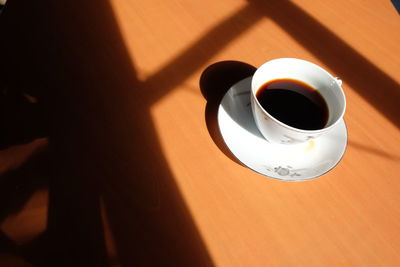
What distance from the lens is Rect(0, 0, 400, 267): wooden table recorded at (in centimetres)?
43

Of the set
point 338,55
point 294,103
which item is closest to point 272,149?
point 294,103

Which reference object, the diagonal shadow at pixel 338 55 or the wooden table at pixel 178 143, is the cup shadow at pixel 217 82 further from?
the diagonal shadow at pixel 338 55

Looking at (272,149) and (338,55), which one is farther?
(338,55)

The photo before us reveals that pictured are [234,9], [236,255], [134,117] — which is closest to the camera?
[236,255]

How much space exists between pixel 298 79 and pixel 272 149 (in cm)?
13

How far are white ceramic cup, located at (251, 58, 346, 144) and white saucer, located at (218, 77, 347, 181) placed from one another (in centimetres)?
2

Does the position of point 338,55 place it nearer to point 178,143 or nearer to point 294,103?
point 294,103

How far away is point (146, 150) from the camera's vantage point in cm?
50

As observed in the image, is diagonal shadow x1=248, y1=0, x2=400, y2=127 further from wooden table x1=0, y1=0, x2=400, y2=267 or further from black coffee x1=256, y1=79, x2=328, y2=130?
black coffee x1=256, y1=79, x2=328, y2=130

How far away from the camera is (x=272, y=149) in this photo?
0.49 meters

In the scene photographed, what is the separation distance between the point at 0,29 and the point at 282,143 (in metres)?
0.58

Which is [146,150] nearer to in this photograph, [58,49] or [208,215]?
[208,215]

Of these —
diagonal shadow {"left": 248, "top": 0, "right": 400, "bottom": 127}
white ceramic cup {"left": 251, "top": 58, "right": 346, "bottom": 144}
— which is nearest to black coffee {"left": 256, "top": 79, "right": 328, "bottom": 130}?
white ceramic cup {"left": 251, "top": 58, "right": 346, "bottom": 144}

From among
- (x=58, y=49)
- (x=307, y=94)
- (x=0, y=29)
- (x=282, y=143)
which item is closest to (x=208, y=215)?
(x=282, y=143)
